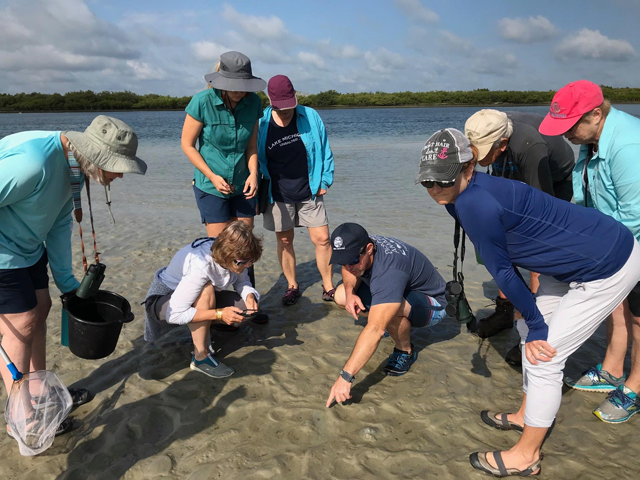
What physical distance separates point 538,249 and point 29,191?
2.72 m

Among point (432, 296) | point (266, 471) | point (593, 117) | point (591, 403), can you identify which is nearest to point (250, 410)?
point (266, 471)

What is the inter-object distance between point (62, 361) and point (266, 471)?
2.25 metres

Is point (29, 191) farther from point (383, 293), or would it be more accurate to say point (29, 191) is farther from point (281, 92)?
point (281, 92)

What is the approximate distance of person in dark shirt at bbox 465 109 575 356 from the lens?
3262mm

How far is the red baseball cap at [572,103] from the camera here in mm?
2713

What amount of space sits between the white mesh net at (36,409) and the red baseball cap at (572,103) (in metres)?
3.26

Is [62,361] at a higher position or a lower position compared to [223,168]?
lower

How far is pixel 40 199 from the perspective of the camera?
260cm

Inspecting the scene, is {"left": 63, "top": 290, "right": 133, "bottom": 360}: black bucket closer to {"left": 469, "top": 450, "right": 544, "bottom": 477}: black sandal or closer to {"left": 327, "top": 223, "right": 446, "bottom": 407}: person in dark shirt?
{"left": 327, "top": 223, "right": 446, "bottom": 407}: person in dark shirt

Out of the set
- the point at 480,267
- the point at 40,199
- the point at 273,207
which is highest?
the point at 40,199

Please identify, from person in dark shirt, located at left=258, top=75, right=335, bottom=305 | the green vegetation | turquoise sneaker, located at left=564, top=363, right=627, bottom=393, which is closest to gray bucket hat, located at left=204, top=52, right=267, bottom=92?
person in dark shirt, located at left=258, top=75, right=335, bottom=305

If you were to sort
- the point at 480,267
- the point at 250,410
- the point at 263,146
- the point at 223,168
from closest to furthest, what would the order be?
1. the point at 250,410
2. the point at 223,168
3. the point at 263,146
4. the point at 480,267

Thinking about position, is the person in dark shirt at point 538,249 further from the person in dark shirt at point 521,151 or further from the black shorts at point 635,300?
the person in dark shirt at point 521,151

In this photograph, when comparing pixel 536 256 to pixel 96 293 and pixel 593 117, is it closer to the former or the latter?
pixel 593 117
